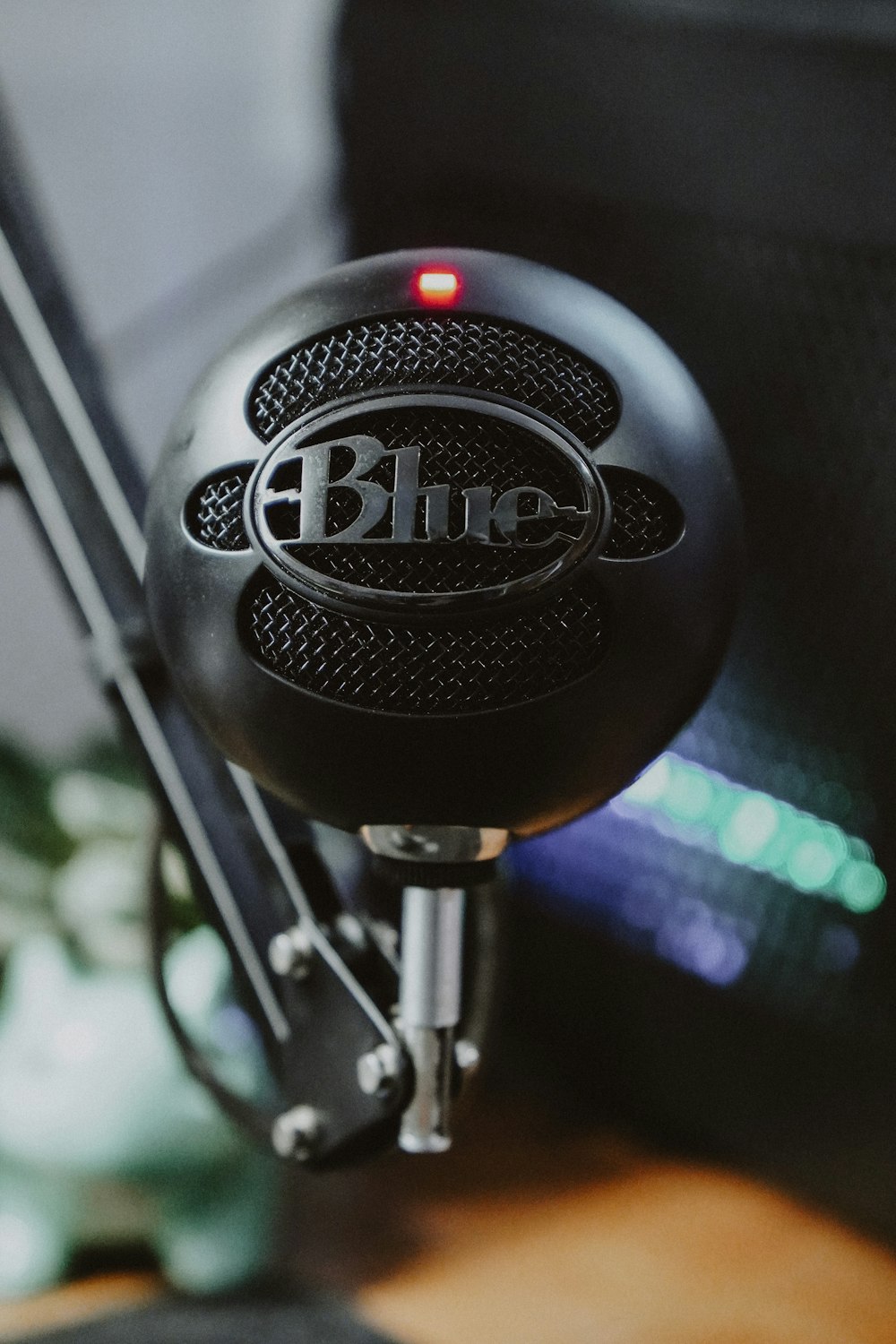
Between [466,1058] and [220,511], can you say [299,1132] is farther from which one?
[220,511]

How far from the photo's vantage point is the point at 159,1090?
0.59m

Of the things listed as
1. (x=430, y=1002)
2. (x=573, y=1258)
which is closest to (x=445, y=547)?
(x=430, y=1002)

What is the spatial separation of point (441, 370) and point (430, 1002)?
20 centimetres

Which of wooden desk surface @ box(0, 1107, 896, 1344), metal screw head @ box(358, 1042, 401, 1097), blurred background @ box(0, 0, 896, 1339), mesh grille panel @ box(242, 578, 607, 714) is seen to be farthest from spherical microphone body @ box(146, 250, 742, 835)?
wooden desk surface @ box(0, 1107, 896, 1344)

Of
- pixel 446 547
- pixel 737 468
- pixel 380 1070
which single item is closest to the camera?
pixel 446 547

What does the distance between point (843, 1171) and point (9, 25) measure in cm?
88

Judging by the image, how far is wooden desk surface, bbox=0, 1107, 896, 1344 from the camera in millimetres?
566

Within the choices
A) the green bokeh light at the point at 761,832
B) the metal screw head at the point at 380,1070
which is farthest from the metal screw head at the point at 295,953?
the green bokeh light at the point at 761,832

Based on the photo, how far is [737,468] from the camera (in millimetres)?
596

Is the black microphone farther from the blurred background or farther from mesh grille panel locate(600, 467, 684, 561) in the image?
the blurred background

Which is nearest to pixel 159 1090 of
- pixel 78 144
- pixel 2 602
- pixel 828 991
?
pixel 828 991

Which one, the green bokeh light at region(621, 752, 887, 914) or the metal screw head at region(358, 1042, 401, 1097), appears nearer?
the metal screw head at region(358, 1042, 401, 1097)

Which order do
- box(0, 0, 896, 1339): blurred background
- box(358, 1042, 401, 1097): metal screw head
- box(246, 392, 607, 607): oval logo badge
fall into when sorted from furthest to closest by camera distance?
box(0, 0, 896, 1339): blurred background
box(358, 1042, 401, 1097): metal screw head
box(246, 392, 607, 607): oval logo badge

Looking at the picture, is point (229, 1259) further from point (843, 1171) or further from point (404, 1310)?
point (843, 1171)
